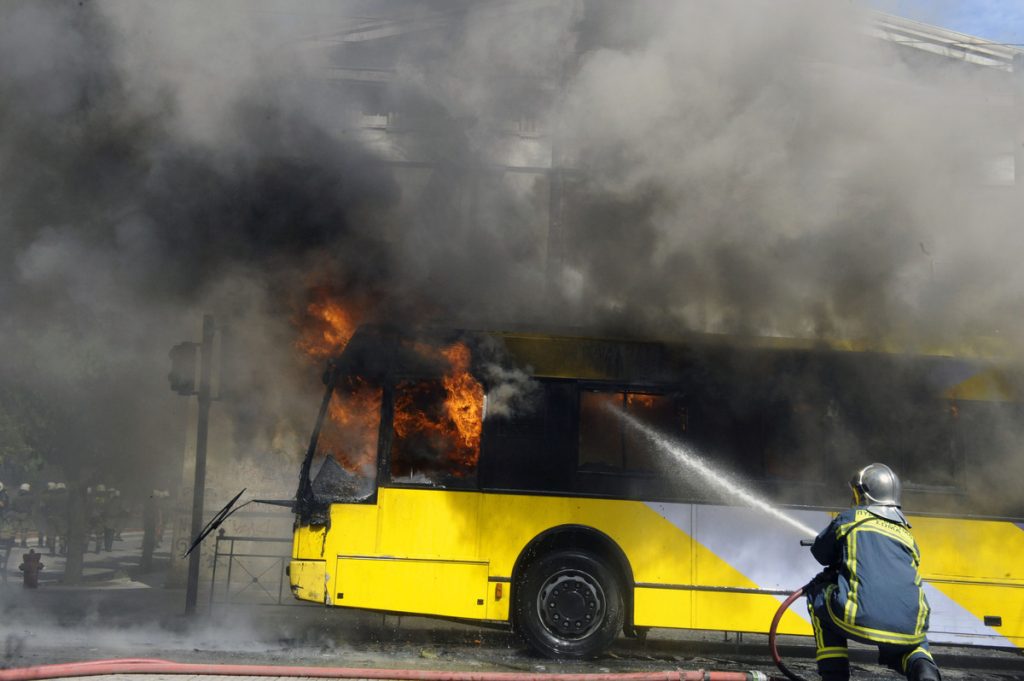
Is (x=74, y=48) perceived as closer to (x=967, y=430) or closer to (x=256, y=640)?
(x=256, y=640)

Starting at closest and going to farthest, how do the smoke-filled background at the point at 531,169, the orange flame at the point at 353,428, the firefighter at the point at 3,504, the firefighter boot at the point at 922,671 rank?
1. the firefighter boot at the point at 922,671
2. the orange flame at the point at 353,428
3. the smoke-filled background at the point at 531,169
4. the firefighter at the point at 3,504

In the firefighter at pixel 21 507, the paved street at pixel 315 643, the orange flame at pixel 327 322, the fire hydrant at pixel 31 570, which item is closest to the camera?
the paved street at pixel 315 643

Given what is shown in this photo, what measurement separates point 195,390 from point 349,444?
3.53 metres

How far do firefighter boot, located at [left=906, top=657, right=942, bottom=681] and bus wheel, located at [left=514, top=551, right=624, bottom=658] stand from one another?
153 inches

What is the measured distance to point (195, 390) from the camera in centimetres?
1009

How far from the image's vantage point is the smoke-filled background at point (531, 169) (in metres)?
7.64

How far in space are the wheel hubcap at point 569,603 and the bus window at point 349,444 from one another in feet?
6.09

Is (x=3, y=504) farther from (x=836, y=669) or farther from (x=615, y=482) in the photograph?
(x=836, y=669)

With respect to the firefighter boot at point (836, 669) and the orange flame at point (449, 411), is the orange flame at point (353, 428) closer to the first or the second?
the orange flame at point (449, 411)

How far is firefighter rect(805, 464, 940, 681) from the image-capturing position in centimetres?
357

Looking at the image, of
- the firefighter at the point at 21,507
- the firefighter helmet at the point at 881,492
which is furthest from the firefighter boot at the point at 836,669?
the firefighter at the point at 21,507

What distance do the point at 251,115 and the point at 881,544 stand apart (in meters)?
6.52

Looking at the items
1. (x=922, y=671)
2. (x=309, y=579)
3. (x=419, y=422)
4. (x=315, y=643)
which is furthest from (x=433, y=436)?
(x=922, y=671)

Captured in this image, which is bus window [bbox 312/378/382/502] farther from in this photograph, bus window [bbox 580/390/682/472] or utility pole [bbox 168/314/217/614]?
utility pole [bbox 168/314/217/614]
